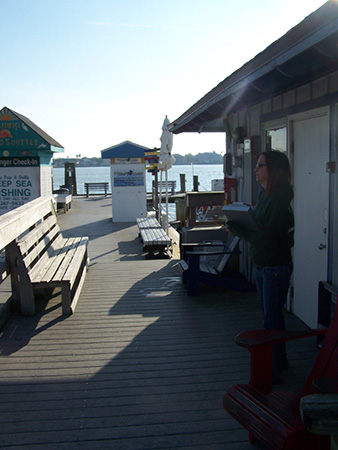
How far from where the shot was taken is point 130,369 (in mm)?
3832

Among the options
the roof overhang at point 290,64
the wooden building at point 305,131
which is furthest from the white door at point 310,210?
the roof overhang at point 290,64

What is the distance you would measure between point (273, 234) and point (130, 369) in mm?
1573

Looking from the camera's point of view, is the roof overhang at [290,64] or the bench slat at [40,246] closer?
the roof overhang at [290,64]

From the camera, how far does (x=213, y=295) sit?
590cm

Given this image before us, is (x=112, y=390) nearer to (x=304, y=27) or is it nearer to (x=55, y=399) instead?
(x=55, y=399)

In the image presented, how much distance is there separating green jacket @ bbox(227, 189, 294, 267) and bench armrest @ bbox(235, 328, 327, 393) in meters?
0.73

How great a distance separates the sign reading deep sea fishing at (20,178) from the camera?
9016 mm

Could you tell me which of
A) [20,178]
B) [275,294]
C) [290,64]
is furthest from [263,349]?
[20,178]

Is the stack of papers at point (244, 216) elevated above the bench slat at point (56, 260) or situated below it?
above

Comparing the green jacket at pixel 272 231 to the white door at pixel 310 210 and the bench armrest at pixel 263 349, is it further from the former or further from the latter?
the white door at pixel 310 210

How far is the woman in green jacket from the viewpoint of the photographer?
331 centimetres

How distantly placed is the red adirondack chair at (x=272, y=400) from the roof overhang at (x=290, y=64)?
4.92 feet

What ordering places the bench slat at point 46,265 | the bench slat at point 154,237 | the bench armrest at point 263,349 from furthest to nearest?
1. the bench slat at point 154,237
2. the bench slat at point 46,265
3. the bench armrest at point 263,349

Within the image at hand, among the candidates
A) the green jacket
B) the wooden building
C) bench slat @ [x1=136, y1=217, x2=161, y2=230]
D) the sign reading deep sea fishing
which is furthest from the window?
bench slat @ [x1=136, y1=217, x2=161, y2=230]
